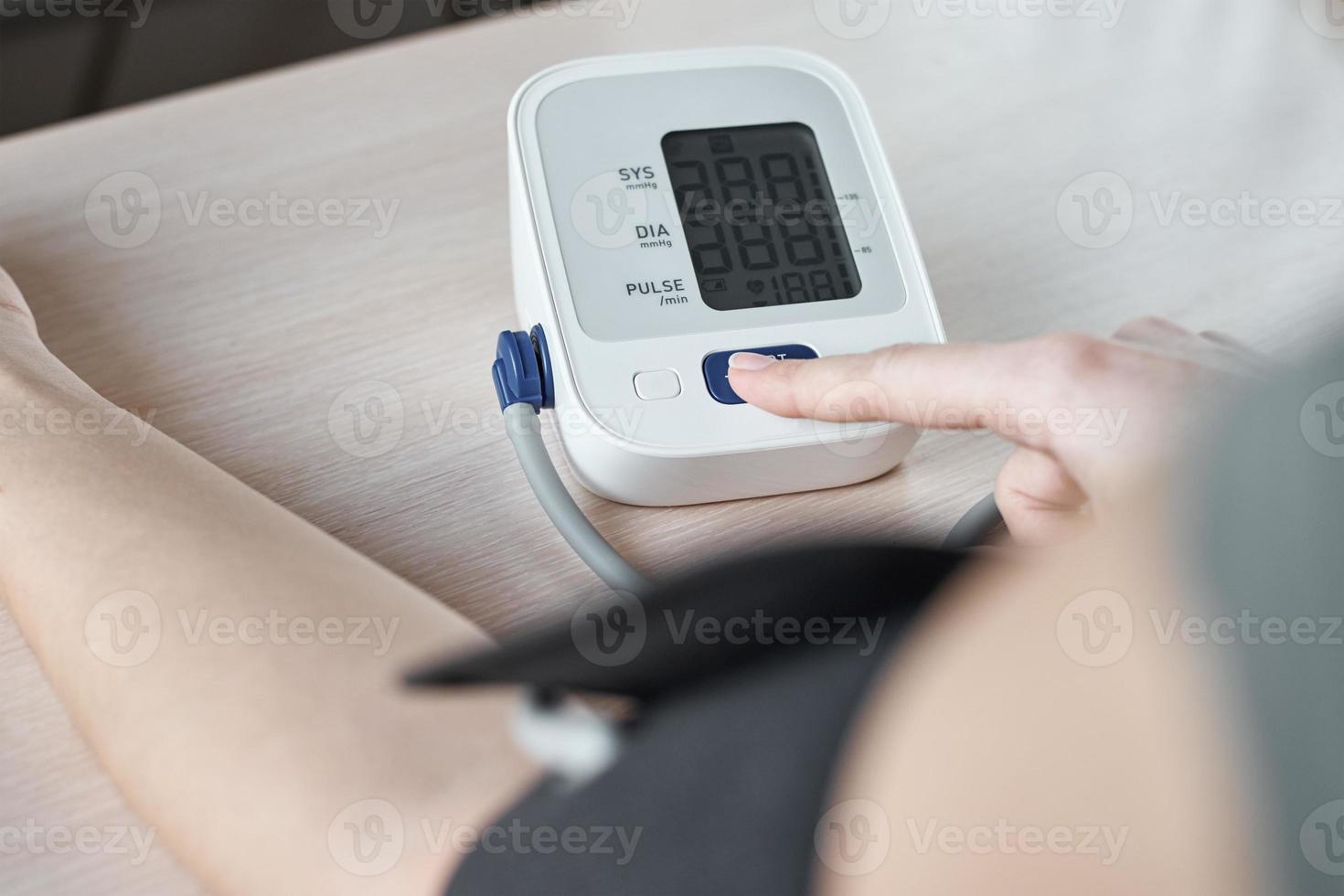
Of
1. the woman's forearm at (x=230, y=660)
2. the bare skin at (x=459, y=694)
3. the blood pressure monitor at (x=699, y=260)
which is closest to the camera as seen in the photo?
the bare skin at (x=459, y=694)

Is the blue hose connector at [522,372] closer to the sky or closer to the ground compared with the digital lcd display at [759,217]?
closer to the ground

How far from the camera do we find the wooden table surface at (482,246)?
552 millimetres

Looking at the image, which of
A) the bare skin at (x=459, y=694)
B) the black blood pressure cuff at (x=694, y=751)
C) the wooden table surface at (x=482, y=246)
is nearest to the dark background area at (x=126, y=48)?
the wooden table surface at (x=482, y=246)

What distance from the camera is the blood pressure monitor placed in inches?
21.6

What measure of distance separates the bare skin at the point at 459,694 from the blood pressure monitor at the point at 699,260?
40mm

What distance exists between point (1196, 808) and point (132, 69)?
1599 mm

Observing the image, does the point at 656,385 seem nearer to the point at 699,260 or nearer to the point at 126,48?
the point at 699,260

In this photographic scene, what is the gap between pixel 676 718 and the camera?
30cm

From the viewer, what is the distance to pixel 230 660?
0.40 metres

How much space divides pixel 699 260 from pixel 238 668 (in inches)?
12.9

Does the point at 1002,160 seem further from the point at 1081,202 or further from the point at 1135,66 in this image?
the point at 1135,66

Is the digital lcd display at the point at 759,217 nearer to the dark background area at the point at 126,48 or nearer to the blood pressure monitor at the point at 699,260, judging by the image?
the blood pressure monitor at the point at 699,260

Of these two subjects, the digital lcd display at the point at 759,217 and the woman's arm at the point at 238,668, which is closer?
the woman's arm at the point at 238,668

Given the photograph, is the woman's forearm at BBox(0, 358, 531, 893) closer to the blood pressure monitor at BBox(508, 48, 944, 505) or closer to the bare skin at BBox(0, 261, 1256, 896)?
the bare skin at BBox(0, 261, 1256, 896)
